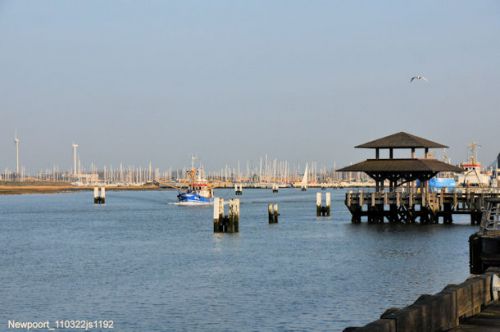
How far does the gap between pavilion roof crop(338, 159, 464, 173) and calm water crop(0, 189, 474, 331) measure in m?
4.95

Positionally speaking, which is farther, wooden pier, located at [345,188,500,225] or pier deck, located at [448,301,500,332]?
wooden pier, located at [345,188,500,225]

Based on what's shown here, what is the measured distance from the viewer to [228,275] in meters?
40.5

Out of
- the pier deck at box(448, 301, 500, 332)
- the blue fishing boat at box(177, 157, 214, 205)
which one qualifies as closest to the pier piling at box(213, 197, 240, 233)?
the pier deck at box(448, 301, 500, 332)

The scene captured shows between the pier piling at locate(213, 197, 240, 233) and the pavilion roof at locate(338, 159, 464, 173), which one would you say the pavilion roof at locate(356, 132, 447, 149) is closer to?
the pavilion roof at locate(338, 159, 464, 173)

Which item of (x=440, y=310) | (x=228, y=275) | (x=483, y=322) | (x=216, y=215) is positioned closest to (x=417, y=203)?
(x=216, y=215)

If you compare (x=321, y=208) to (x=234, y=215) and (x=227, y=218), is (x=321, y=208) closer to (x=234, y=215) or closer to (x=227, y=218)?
(x=227, y=218)

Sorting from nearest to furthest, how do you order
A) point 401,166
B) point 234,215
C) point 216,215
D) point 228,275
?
point 228,275 < point 216,215 < point 234,215 < point 401,166

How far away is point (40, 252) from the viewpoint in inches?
2135

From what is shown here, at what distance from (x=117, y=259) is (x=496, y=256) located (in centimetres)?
2323

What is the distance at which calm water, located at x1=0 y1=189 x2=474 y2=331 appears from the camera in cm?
2914

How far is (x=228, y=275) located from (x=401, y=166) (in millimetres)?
34234

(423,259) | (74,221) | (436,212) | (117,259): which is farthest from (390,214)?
(74,221)

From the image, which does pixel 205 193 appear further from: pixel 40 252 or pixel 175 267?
pixel 175 267

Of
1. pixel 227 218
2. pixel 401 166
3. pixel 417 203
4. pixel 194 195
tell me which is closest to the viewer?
pixel 227 218
